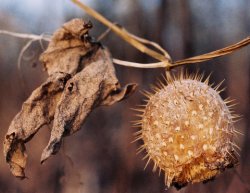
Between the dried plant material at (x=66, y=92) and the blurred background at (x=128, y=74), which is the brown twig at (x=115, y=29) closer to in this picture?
the dried plant material at (x=66, y=92)

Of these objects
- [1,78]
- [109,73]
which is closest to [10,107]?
[1,78]

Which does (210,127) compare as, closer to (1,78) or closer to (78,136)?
(78,136)

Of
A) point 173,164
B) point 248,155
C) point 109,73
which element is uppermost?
point 248,155

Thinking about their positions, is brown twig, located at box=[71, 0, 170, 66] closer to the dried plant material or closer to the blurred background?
the dried plant material

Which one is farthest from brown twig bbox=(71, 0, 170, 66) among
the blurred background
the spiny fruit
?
the blurred background

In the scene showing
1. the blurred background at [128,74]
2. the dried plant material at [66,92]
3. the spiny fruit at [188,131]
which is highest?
the blurred background at [128,74]

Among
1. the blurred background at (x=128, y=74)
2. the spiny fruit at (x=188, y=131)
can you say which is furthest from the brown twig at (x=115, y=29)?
the blurred background at (x=128, y=74)

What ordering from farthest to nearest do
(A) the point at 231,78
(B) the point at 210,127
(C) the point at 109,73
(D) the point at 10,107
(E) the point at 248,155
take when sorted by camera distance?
(D) the point at 10,107 → (A) the point at 231,78 → (E) the point at 248,155 → (C) the point at 109,73 → (B) the point at 210,127
